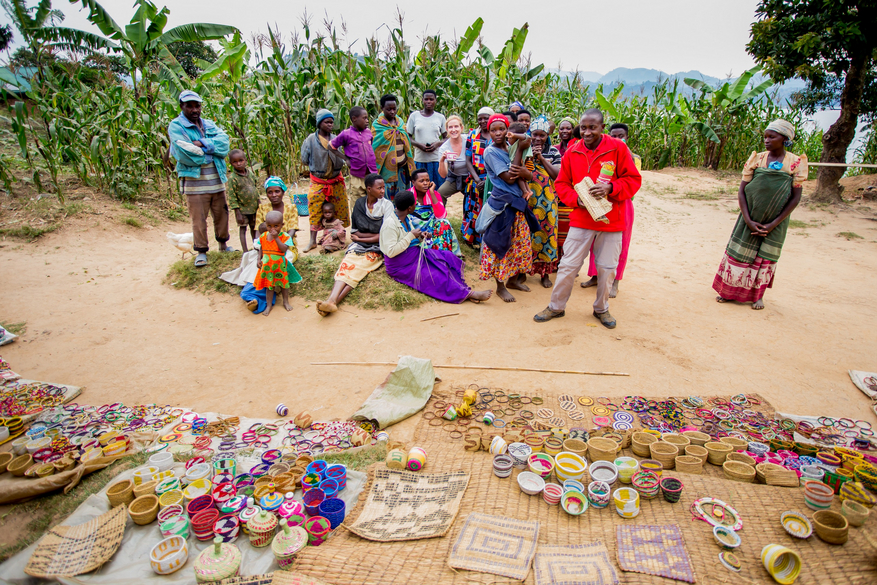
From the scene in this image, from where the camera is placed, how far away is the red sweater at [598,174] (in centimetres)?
413

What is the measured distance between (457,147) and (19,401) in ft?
16.7

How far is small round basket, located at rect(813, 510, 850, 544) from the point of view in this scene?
2.02m

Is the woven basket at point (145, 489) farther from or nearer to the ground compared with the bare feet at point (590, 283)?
nearer to the ground

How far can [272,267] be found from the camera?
4930 millimetres

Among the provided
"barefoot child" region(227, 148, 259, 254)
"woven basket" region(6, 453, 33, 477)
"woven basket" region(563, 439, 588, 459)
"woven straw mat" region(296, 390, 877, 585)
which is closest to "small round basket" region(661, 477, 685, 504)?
"woven straw mat" region(296, 390, 877, 585)

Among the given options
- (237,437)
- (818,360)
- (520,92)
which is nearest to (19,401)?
(237,437)

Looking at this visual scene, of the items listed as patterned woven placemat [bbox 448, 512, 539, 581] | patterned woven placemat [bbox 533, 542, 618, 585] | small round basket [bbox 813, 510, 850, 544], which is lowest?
patterned woven placemat [bbox 448, 512, 539, 581]

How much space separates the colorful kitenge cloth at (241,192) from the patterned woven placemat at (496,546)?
5.10 meters

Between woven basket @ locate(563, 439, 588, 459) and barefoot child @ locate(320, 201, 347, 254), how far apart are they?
4313mm

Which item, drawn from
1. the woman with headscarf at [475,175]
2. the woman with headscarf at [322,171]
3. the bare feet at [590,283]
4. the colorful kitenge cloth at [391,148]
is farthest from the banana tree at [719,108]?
A: the woman with headscarf at [322,171]

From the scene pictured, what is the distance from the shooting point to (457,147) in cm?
612

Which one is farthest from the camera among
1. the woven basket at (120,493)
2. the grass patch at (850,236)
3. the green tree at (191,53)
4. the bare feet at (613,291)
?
the green tree at (191,53)

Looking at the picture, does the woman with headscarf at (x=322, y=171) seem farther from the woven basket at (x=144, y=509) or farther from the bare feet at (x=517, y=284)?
the woven basket at (x=144, y=509)

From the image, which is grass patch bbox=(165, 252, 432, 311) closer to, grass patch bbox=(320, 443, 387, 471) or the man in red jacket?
the man in red jacket
